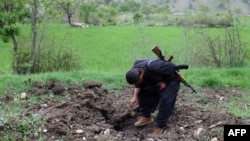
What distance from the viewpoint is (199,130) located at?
5727mm

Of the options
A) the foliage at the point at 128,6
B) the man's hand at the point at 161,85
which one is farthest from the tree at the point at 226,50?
the foliage at the point at 128,6

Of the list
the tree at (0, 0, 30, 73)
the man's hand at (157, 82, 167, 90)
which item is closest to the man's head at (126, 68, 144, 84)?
the man's hand at (157, 82, 167, 90)

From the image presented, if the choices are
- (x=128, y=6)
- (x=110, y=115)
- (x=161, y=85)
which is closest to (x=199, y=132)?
(x=161, y=85)

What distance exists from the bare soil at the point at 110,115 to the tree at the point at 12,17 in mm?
3731

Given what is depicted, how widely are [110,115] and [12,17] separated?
18.1 feet

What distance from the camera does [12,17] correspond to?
1129cm

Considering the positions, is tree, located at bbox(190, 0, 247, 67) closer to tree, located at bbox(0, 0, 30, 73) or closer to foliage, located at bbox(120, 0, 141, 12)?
tree, located at bbox(0, 0, 30, 73)

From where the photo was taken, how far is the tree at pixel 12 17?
11250 millimetres

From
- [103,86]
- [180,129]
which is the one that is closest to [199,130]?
[180,129]

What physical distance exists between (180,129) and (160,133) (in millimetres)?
313

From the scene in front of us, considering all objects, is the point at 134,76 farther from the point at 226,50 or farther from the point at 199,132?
the point at 226,50

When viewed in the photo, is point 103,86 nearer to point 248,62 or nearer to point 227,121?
point 227,121

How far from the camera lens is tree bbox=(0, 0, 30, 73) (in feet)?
36.9

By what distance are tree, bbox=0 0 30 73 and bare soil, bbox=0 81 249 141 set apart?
373 centimetres
